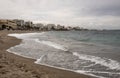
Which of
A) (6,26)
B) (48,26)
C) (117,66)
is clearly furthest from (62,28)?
(117,66)

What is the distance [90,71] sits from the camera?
31.1ft

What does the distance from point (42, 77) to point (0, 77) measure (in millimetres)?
1650

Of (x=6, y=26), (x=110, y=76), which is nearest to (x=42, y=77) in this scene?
(x=110, y=76)

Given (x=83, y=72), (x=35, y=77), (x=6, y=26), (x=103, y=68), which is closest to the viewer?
(x=35, y=77)

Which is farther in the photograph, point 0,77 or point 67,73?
point 67,73

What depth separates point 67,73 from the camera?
9.09 meters

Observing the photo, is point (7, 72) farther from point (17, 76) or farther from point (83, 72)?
point (83, 72)

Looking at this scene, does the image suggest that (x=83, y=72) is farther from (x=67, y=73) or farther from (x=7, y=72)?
(x=7, y=72)

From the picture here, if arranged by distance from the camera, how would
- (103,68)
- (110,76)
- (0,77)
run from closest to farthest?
1. (0,77)
2. (110,76)
3. (103,68)

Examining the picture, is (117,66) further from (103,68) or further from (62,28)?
(62,28)

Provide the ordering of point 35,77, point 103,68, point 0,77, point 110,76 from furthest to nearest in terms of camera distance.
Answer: point 103,68
point 110,76
point 35,77
point 0,77

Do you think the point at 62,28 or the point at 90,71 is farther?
the point at 62,28

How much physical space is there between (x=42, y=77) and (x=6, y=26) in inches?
4083

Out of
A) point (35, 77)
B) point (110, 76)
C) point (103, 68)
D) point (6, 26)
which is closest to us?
point (35, 77)
